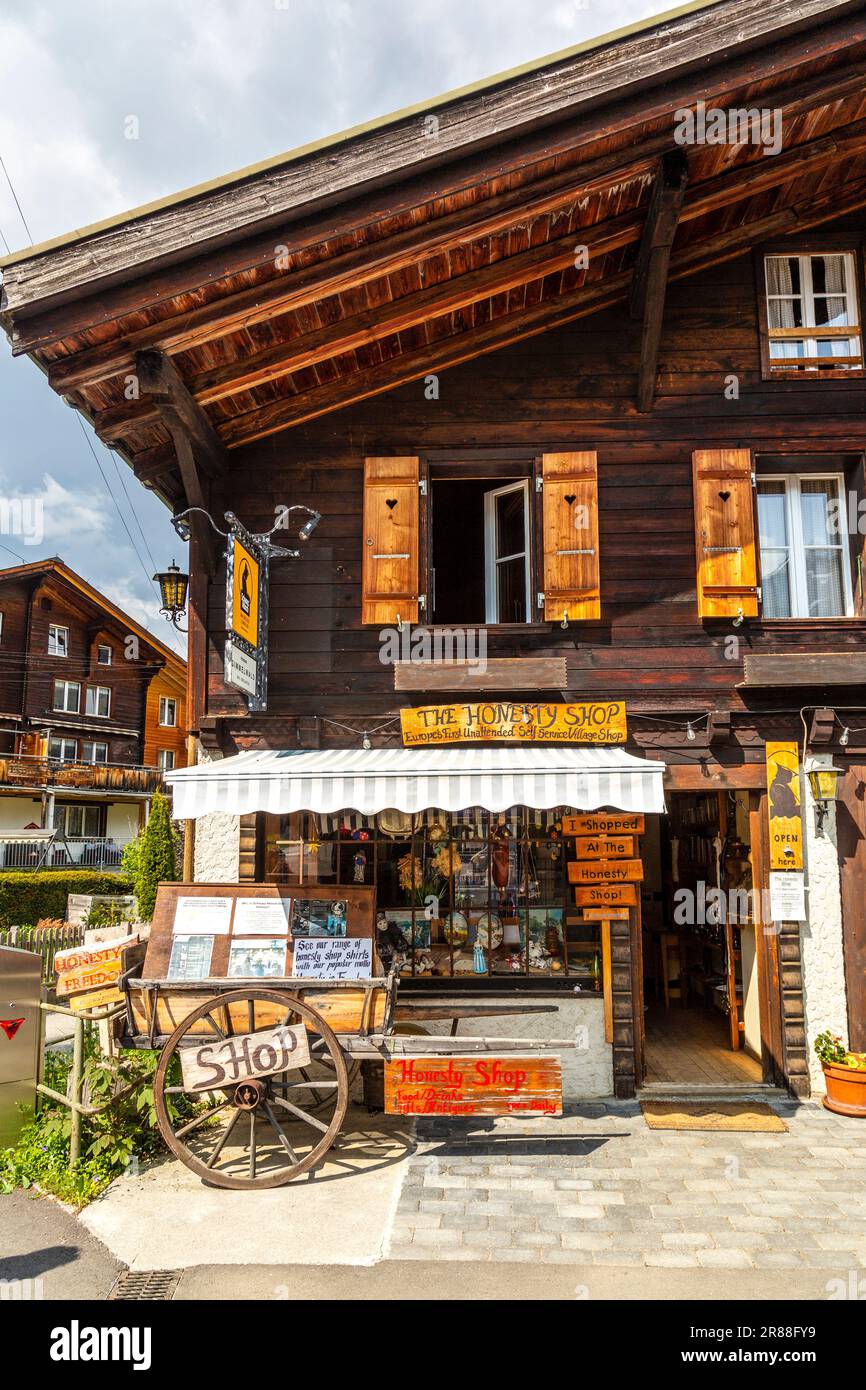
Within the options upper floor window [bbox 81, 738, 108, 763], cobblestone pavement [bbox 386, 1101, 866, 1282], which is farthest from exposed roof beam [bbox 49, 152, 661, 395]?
upper floor window [bbox 81, 738, 108, 763]

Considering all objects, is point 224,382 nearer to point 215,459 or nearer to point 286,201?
point 215,459

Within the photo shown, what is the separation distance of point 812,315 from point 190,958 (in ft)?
27.0

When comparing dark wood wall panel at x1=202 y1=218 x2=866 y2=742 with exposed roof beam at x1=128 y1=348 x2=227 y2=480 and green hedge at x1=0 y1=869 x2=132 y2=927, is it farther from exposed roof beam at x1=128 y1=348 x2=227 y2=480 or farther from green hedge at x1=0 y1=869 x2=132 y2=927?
green hedge at x1=0 y1=869 x2=132 y2=927

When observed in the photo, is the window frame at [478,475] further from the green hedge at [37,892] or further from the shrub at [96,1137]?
the green hedge at [37,892]

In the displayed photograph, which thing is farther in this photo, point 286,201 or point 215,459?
point 215,459

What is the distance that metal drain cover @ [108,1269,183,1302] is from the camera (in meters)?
4.24

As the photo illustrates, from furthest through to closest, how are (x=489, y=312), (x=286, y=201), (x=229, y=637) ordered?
1. (x=489, y=312)
2. (x=229, y=637)
3. (x=286, y=201)

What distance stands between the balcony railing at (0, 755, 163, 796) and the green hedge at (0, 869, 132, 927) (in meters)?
3.69

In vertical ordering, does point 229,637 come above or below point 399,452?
below

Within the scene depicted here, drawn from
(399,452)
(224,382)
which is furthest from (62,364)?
(399,452)

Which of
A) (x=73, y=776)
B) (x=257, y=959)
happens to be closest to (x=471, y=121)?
(x=257, y=959)

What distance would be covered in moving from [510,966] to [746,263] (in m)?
7.21

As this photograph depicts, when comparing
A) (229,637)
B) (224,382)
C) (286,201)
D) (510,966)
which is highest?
(286,201)

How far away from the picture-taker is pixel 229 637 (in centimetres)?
685
